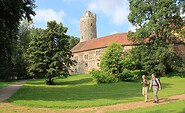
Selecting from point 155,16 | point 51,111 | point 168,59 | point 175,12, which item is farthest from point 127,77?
point 51,111

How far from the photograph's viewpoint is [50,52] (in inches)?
968

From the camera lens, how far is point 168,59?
28.1 m

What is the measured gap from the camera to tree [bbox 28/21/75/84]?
23.6m

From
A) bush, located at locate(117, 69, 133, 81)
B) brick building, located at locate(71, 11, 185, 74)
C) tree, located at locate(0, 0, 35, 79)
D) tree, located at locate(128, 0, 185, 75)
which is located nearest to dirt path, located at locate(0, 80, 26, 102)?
tree, located at locate(0, 0, 35, 79)

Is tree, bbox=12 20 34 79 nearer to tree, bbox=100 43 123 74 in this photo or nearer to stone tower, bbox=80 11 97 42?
tree, bbox=100 43 123 74

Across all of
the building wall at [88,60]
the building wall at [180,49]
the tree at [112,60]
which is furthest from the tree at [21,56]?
the building wall at [180,49]

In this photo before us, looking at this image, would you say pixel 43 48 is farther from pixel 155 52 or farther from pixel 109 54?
pixel 155 52

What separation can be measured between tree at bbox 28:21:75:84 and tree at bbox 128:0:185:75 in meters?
14.5

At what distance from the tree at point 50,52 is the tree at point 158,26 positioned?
47.6ft

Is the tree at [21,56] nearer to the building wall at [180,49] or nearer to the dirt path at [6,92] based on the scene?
the dirt path at [6,92]

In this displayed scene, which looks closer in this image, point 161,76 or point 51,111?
point 51,111

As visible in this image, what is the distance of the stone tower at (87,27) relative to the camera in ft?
191

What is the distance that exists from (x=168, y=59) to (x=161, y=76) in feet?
12.8

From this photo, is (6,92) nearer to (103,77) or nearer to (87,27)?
(103,77)
